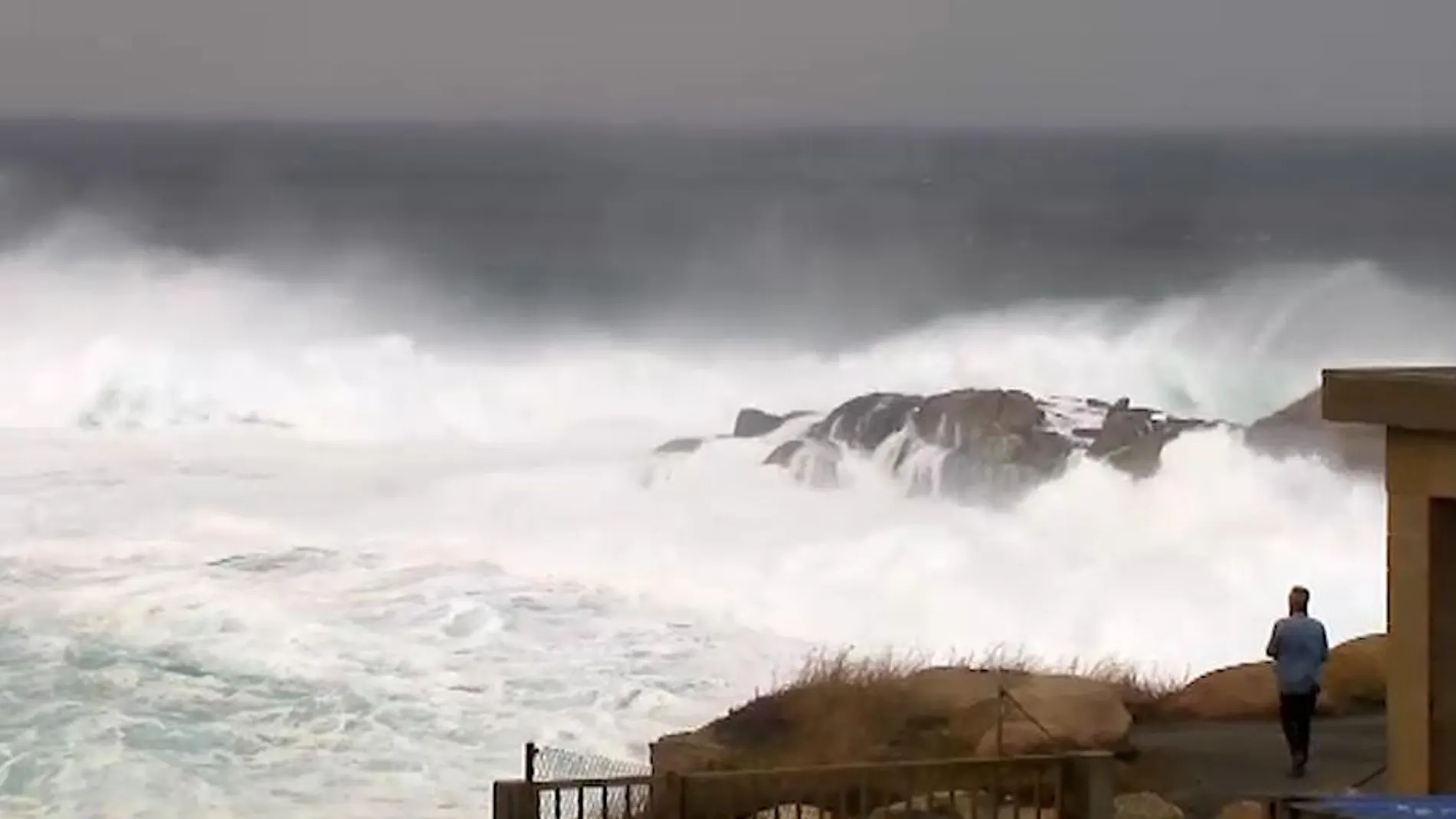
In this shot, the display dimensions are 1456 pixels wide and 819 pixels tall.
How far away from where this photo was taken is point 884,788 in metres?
6.92

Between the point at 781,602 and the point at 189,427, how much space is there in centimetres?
367

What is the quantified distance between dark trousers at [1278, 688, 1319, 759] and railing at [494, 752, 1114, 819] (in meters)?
1.50

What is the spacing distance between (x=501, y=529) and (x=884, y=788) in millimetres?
8042

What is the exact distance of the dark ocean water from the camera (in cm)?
1642

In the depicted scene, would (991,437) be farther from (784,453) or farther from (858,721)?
(858,721)

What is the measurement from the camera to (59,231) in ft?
53.2

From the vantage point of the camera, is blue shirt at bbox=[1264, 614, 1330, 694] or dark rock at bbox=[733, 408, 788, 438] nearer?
blue shirt at bbox=[1264, 614, 1330, 694]

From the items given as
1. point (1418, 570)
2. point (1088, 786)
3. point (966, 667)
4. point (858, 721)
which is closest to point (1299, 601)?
point (1418, 570)

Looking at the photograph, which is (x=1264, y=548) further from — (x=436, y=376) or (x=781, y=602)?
(x=436, y=376)

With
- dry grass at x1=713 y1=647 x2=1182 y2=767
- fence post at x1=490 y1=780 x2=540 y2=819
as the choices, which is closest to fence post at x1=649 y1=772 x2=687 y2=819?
fence post at x1=490 y1=780 x2=540 y2=819

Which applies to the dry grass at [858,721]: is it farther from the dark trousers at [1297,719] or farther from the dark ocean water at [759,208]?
the dark ocean water at [759,208]

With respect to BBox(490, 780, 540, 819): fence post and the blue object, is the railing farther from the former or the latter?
the blue object

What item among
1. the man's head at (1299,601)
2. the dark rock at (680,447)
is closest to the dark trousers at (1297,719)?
the man's head at (1299,601)

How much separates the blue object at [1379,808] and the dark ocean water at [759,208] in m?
12.2
